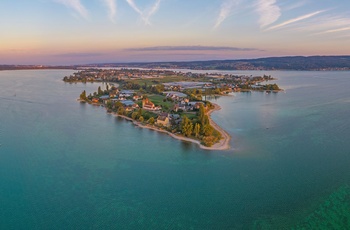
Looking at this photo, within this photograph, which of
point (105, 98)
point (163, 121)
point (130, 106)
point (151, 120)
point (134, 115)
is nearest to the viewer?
point (163, 121)

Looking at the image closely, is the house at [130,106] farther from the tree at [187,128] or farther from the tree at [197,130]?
the tree at [197,130]

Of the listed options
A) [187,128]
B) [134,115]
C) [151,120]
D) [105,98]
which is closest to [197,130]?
[187,128]

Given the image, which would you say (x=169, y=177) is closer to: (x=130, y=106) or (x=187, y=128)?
(x=187, y=128)

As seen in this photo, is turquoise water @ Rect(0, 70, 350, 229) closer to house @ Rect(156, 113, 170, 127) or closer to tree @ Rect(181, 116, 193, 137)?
tree @ Rect(181, 116, 193, 137)

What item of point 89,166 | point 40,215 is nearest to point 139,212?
point 40,215

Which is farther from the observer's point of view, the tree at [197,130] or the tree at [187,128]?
the tree at [187,128]

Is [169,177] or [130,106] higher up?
[130,106]

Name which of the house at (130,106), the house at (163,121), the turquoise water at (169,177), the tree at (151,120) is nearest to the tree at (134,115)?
the turquoise water at (169,177)

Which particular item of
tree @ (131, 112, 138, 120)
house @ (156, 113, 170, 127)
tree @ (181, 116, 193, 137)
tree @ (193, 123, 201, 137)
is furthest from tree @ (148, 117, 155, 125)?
tree @ (193, 123, 201, 137)

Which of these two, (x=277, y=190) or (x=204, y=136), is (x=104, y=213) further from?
(x=204, y=136)
